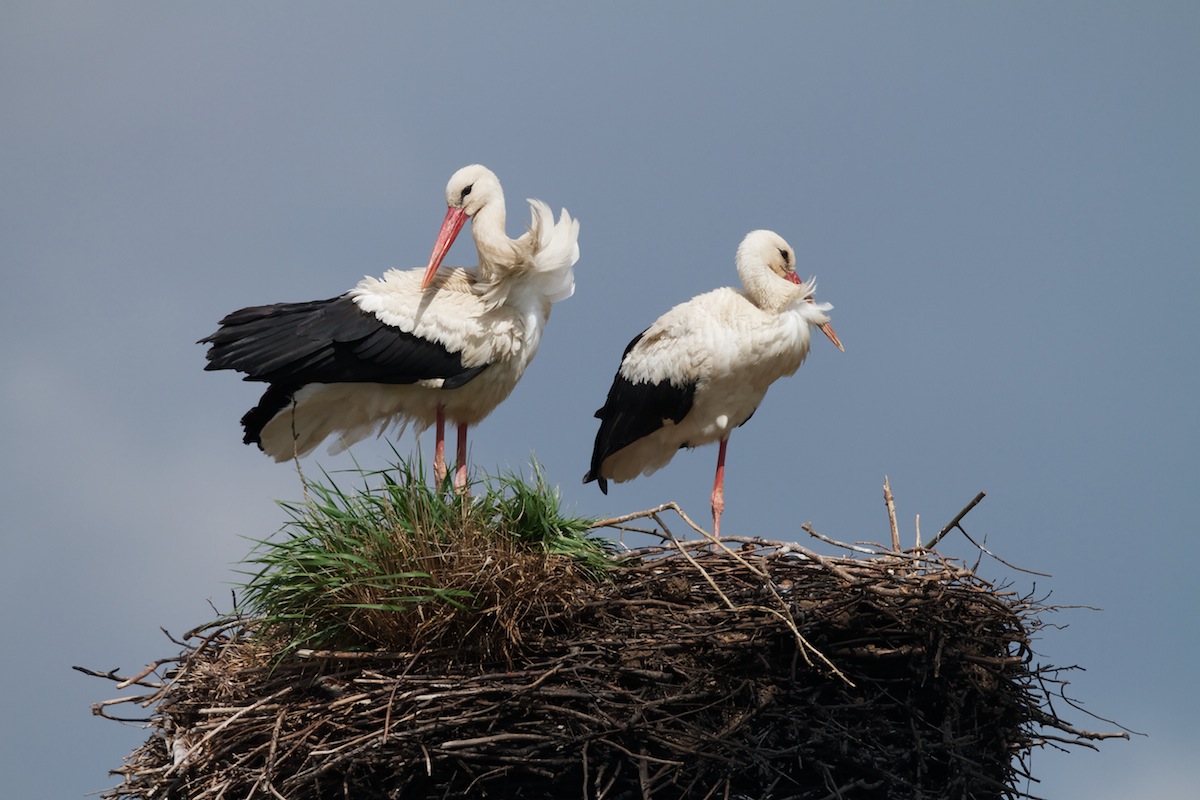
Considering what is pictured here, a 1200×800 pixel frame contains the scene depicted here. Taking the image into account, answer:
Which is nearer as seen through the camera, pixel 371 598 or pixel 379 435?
pixel 371 598

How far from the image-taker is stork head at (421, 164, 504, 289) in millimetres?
8039

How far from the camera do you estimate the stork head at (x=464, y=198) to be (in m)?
8.04

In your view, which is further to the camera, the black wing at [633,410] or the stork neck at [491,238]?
the black wing at [633,410]

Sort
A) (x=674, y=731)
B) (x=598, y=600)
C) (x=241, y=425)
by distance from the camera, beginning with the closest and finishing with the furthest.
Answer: (x=674, y=731), (x=598, y=600), (x=241, y=425)

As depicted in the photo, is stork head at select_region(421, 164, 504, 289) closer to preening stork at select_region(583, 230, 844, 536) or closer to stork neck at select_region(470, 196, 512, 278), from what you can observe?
stork neck at select_region(470, 196, 512, 278)

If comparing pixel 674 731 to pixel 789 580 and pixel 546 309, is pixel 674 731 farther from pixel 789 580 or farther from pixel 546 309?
pixel 546 309

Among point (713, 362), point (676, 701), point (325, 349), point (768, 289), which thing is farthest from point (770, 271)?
point (676, 701)

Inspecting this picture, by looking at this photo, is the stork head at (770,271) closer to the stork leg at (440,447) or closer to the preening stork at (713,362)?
the preening stork at (713,362)

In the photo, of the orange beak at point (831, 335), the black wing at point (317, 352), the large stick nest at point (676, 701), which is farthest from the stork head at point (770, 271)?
the large stick nest at point (676, 701)

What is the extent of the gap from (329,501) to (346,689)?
881 millimetres

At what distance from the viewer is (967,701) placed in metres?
6.31

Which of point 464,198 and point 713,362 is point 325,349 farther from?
point 713,362

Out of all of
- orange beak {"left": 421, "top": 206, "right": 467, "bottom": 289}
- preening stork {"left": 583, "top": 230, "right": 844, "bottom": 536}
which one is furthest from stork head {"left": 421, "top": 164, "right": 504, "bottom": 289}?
preening stork {"left": 583, "top": 230, "right": 844, "bottom": 536}

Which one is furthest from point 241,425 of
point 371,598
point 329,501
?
point 371,598
